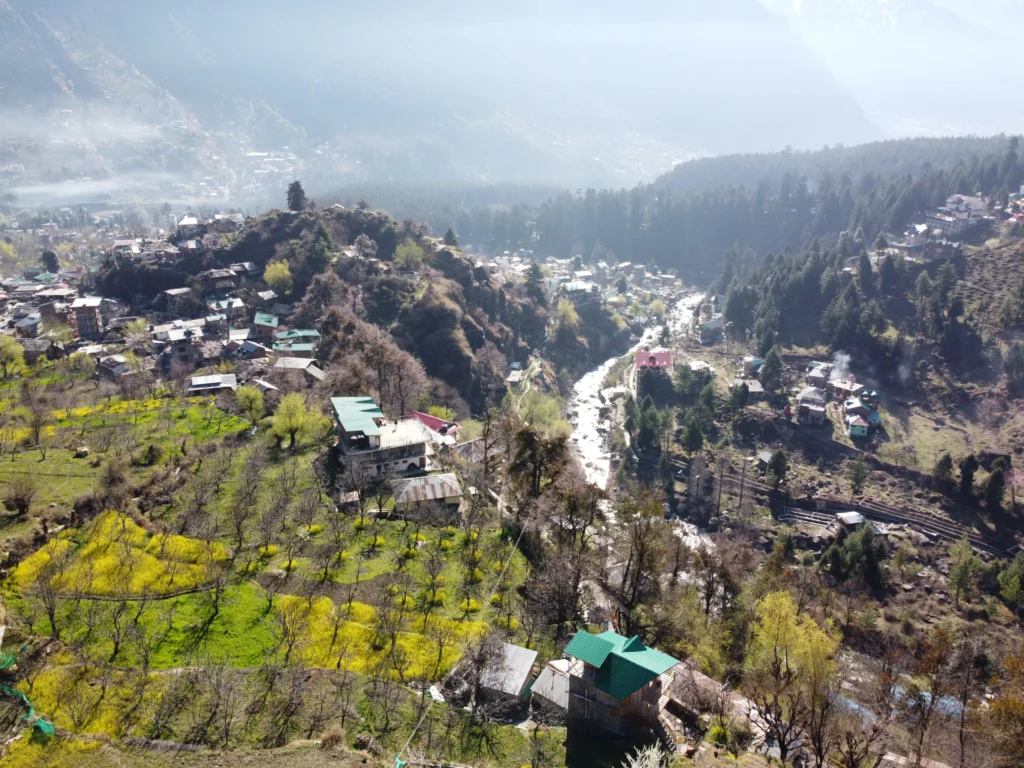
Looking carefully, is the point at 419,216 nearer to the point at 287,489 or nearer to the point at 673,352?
the point at 673,352

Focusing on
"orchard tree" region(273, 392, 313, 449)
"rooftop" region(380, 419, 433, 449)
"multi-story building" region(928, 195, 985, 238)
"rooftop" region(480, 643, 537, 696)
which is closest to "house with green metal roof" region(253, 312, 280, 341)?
"orchard tree" region(273, 392, 313, 449)

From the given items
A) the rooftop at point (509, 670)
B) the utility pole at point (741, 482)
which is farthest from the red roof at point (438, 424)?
the rooftop at point (509, 670)

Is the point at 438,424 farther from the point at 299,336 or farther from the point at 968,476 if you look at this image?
the point at 968,476

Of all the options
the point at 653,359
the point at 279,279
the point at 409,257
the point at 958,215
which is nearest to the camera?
the point at 279,279

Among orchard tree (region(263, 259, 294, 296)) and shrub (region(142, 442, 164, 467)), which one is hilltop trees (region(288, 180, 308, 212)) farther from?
shrub (region(142, 442, 164, 467))

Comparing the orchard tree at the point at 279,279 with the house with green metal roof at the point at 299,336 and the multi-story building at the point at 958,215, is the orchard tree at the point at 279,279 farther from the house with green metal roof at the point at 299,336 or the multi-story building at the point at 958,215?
the multi-story building at the point at 958,215

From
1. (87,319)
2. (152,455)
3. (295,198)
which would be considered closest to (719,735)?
(152,455)
